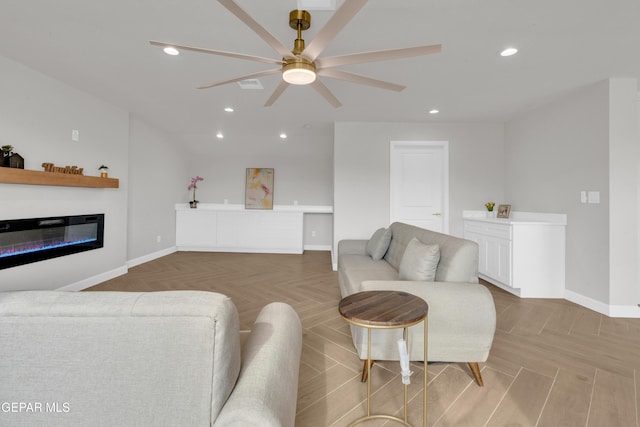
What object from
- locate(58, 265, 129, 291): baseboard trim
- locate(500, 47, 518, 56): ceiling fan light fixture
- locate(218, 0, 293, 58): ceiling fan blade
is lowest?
locate(58, 265, 129, 291): baseboard trim

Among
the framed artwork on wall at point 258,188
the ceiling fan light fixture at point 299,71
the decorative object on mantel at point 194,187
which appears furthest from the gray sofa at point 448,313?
the decorative object on mantel at point 194,187

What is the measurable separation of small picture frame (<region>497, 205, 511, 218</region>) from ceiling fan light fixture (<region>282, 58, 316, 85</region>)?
3.74 m

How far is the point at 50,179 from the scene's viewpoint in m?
2.92

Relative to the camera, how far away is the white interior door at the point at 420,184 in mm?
4535

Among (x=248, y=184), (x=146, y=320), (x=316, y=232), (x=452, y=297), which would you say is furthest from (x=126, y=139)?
(x=452, y=297)

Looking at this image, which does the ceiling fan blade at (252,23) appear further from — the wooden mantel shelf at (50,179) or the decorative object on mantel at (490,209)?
the decorative object on mantel at (490,209)

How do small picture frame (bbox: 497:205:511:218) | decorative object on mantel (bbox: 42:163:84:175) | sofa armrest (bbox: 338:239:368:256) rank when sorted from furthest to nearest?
small picture frame (bbox: 497:205:511:218)
sofa armrest (bbox: 338:239:368:256)
decorative object on mantel (bbox: 42:163:84:175)

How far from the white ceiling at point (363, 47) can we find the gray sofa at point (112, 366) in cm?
201

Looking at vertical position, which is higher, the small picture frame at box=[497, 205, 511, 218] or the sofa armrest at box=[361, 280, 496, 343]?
the small picture frame at box=[497, 205, 511, 218]

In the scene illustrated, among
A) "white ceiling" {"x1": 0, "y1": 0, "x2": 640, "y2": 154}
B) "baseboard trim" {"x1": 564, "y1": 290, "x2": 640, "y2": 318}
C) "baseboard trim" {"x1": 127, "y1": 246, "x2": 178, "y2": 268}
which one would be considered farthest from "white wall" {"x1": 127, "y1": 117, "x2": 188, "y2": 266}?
"baseboard trim" {"x1": 564, "y1": 290, "x2": 640, "y2": 318}

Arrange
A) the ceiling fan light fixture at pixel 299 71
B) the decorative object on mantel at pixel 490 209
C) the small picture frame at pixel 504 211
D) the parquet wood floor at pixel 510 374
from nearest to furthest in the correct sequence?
the parquet wood floor at pixel 510 374 < the ceiling fan light fixture at pixel 299 71 < the small picture frame at pixel 504 211 < the decorative object on mantel at pixel 490 209

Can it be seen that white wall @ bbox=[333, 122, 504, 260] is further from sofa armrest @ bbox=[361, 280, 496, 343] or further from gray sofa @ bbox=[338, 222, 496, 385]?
sofa armrest @ bbox=[361, 280, 496, 343]

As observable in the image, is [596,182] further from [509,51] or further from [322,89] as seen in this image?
[322,89]

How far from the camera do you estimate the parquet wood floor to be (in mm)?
1483
